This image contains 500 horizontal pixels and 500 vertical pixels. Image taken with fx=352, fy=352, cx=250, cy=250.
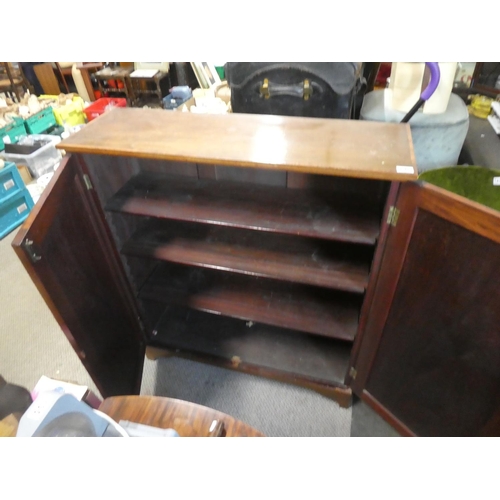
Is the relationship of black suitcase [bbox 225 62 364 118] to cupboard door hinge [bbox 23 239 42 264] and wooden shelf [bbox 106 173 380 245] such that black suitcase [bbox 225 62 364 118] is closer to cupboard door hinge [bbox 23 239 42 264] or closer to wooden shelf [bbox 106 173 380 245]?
wooden shelf [bbox 106 173 380 245]

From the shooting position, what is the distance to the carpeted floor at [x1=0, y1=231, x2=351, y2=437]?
1445 mm

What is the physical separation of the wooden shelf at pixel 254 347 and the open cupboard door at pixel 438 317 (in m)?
0.24

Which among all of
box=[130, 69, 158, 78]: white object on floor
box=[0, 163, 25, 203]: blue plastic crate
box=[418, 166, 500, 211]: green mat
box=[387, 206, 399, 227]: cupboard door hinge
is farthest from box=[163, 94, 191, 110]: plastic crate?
box=[387, 206, 399, 227]: cupboard door hinge

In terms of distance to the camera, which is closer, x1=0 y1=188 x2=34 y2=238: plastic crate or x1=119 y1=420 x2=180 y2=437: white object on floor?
x1=119 y1=420 x2=180 y2=437: white object on floor

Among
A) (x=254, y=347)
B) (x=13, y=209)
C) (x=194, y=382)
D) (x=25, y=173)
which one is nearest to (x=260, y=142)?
(x=254, y=347)

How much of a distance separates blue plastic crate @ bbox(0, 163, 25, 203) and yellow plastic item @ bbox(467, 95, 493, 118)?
281 cm

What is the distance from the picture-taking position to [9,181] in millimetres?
2328

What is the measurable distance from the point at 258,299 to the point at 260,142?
67 centimetres

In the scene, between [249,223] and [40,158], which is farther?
[40,158]

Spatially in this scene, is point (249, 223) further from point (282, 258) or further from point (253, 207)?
point (282, 258)

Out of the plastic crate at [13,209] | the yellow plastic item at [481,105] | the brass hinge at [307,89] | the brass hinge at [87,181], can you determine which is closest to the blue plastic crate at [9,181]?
the plastic crate at [13,209]

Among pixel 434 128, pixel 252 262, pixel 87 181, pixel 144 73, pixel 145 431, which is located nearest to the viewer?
pixel 145 431
